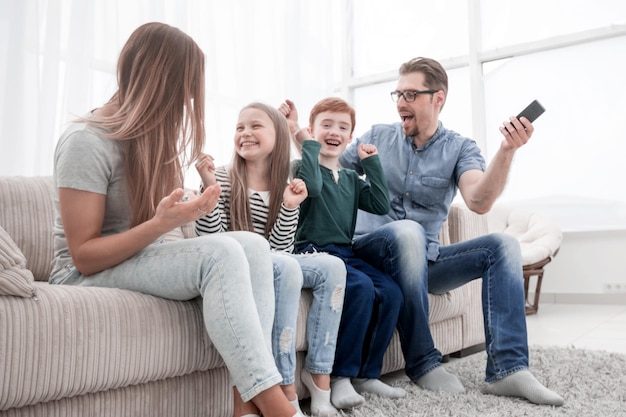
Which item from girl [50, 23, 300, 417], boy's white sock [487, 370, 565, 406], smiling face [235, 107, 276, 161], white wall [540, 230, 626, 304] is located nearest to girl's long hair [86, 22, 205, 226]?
girl [50, 23, 300, 417]

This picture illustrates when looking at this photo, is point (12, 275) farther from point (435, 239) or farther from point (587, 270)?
point (587, 270)

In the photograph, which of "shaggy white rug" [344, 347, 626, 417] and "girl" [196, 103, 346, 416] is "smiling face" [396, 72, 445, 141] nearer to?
"girl" [196, 103, 346, 416]

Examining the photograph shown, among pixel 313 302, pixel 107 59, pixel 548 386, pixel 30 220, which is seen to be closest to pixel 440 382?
pixel 548 386

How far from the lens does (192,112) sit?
133 cm

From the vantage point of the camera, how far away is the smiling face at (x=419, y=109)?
2.05 meters

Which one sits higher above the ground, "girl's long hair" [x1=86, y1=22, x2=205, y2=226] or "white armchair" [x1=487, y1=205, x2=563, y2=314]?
"girl's long hair" [x1=86, y1=22, x2=205, y2=226]

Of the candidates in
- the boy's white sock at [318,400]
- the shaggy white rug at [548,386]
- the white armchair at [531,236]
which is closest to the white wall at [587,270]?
the white armchair at [531,236]

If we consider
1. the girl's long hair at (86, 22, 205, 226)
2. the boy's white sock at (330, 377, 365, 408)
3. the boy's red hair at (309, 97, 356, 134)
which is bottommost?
the boy's white sock at (330, 377, 365, 408)

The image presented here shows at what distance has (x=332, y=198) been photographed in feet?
6.08

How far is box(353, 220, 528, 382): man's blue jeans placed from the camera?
64.1 inches

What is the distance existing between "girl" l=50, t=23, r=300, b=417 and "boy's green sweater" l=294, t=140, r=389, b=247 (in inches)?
20.0

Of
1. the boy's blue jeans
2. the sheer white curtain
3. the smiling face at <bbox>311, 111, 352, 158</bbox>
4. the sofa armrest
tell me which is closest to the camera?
the boy's blue jeans

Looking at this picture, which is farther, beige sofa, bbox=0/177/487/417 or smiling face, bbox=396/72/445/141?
smiling face, bbox=396/72/445/141

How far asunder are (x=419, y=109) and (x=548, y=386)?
97cm
